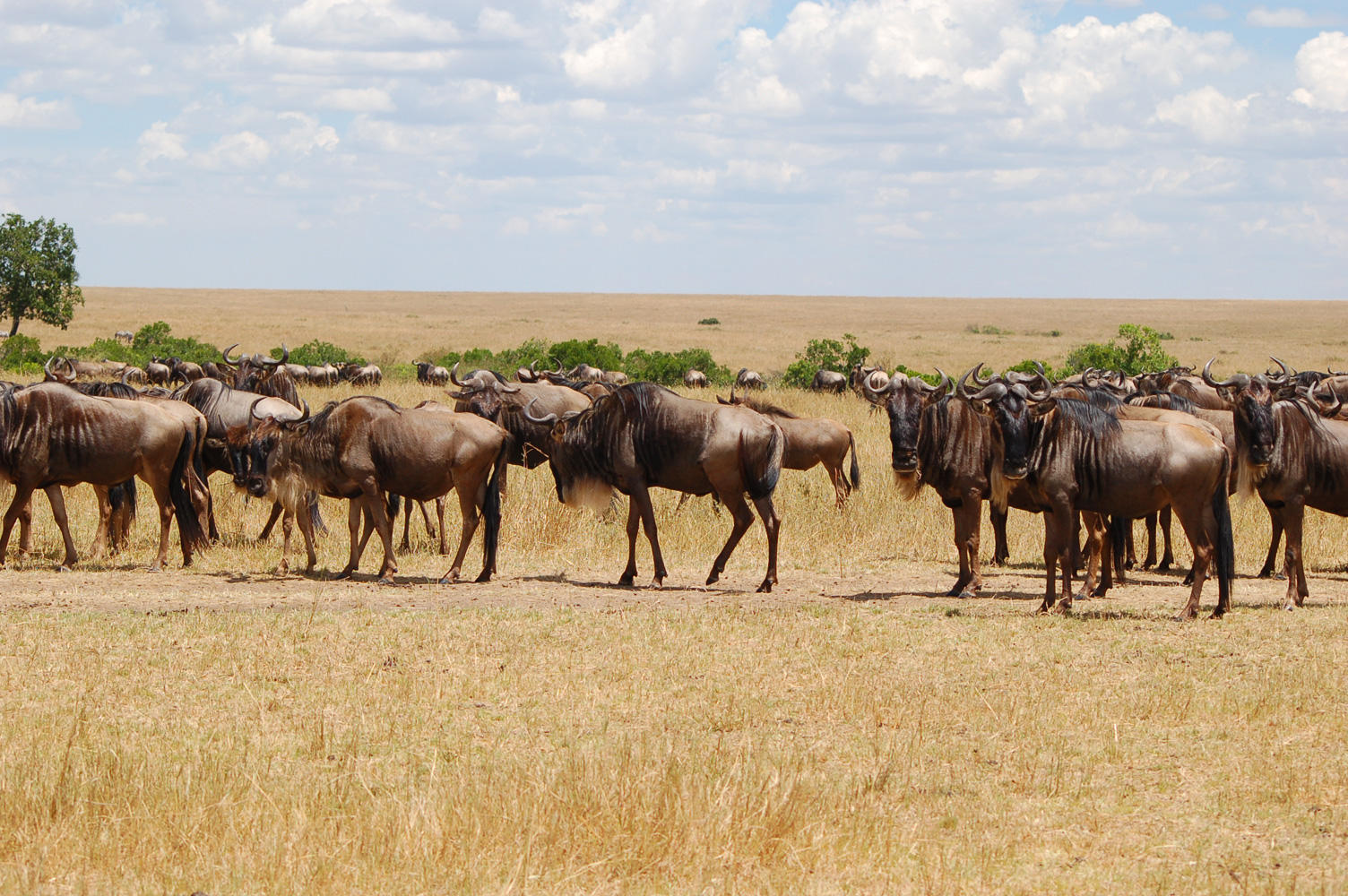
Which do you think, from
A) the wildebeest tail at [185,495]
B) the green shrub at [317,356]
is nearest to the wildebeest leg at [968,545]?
the wildebeest tail at [185,495]

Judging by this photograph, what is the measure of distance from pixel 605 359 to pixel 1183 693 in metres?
29.1

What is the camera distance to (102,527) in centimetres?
1244

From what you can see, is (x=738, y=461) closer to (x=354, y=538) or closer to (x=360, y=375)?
(x=354, y=538)

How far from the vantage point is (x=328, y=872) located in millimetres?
4852

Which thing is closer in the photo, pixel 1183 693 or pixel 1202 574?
pixel 1183 693

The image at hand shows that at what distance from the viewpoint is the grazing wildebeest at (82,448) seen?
457 inches

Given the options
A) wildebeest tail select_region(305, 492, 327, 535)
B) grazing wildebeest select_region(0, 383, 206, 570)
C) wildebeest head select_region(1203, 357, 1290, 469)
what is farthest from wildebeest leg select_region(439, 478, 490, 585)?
wildebeest head select_region(1203, 357, 1290, 469)

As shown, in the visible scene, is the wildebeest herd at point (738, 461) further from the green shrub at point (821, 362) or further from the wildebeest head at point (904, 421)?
the green shrub at point (821, 362)

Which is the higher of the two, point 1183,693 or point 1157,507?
point 1157,507

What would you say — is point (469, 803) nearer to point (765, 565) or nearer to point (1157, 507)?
point (1157, 507)

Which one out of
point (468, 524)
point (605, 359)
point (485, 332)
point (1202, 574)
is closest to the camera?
point (1202, 574)

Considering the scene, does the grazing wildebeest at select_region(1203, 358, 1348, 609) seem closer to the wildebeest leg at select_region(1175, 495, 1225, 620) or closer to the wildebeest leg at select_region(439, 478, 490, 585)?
the wildebeest leg at select_region(1175, 495, 1225, 620)

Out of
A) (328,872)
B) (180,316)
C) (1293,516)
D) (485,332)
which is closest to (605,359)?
(1293,516)

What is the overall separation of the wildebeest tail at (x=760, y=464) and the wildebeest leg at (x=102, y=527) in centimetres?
598
